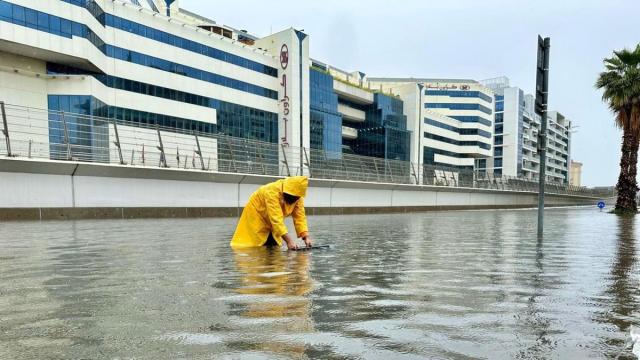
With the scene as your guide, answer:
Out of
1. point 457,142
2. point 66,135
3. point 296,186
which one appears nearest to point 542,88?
point 296,186

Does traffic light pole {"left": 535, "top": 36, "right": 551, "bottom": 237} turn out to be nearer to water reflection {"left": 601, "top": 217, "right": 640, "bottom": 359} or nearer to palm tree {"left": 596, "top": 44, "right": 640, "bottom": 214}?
water reflection {"left": 601, "top": 217, "right": 640, "bottom": 359}

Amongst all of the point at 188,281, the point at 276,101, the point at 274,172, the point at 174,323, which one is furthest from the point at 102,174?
the point at 276,101

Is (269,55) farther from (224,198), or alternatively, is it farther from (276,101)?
(224,198)

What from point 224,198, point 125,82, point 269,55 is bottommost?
point 224,198

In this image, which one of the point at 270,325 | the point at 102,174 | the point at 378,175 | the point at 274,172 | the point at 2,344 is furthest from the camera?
the point at 378,175

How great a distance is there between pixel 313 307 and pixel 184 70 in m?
44.9

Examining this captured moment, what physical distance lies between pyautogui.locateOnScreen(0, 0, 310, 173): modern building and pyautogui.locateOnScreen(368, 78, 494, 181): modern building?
33.3 m

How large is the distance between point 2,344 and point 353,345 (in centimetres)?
195

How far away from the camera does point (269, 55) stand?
52.8 m

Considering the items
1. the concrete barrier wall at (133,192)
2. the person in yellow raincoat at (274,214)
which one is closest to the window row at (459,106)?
the concrete barrier wall at (133,192)

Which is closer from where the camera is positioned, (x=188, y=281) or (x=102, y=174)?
(x=188, y=281)

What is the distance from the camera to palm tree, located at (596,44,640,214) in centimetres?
2528

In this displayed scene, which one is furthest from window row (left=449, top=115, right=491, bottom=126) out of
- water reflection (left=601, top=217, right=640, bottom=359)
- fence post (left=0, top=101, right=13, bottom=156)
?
water reflection (left=601, top=217, right=640, bottom=359)

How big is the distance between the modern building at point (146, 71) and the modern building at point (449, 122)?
109 ft
